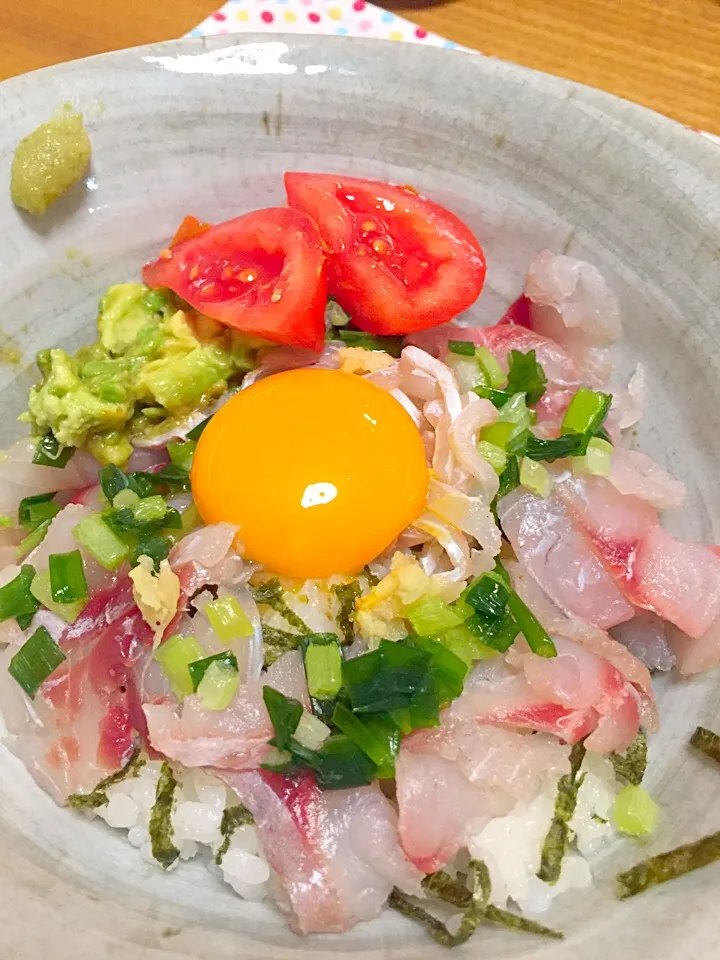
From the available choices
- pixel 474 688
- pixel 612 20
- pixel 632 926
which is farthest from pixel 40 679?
pixel 612 20

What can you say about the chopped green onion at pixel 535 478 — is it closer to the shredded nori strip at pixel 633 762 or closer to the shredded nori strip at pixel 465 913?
the shredded nori strip at pixel 633 762

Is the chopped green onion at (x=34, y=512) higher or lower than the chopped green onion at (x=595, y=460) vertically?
lower

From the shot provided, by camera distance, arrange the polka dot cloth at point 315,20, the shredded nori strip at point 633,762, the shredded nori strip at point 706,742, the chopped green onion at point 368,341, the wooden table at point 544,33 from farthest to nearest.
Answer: the wooden table at point 544,33 → the polka dot cloth at point 315,20 → the chopped green onion at point 368,341 → the shredded nori strip at point 633,762 → the shredded nori strip at point 706,742

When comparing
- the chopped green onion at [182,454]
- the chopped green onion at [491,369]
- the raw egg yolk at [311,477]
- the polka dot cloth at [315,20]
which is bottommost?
the chopped green onion at [182,454]

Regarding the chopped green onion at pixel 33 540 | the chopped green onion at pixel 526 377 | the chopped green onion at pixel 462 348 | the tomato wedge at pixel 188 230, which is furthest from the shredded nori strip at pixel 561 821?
the tomato wedge at pixel 188 230

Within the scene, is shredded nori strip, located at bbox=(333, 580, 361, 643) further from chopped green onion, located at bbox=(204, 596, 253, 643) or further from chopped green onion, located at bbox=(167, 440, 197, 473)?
chopped green onion, located at bbox=(167, 440, 197, 473)

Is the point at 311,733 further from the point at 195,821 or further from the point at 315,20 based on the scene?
the point at 315,20

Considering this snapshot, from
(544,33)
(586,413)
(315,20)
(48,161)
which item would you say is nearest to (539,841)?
(586,413)
